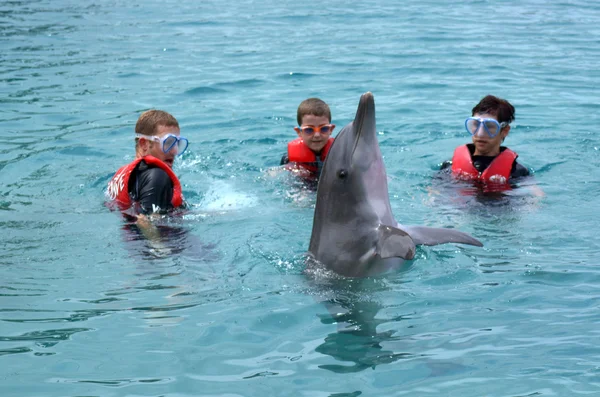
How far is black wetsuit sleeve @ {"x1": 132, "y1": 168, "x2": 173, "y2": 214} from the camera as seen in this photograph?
744cm

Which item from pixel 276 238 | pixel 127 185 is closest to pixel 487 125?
pixel 276 238

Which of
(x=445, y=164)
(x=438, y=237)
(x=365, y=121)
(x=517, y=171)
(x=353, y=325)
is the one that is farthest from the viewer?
(x=445, y=164)

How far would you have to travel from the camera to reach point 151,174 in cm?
746

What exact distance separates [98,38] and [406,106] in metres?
8.47

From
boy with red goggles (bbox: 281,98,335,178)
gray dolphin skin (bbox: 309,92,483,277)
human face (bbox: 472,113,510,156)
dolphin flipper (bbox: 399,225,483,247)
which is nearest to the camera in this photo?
gray dolphin skin (bbox: 309,92,483,277)

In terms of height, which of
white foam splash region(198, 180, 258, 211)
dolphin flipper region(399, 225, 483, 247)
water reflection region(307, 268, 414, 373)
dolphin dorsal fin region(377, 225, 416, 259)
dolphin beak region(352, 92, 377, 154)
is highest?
dolphin beak region(352, 92, 377, 154)

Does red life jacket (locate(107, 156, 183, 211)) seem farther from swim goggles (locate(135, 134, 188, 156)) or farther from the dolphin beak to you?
the dolphin beak

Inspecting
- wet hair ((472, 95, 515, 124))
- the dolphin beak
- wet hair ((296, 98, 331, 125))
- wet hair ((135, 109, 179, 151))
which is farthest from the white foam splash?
wet hair ((472, 95, 515, 124))

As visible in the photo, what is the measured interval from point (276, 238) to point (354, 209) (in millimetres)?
1365

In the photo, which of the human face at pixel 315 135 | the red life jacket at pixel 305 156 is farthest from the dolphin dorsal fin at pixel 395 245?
the red life jacket at pixel 305 156

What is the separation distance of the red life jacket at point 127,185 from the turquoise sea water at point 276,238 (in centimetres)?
20

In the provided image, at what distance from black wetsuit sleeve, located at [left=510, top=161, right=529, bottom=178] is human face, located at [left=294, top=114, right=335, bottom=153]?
2.06 metres

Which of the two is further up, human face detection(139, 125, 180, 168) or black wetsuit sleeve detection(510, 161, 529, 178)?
human face detection(139, 125, 180, 168)

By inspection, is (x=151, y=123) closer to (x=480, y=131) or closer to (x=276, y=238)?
(x=276, y=238)
